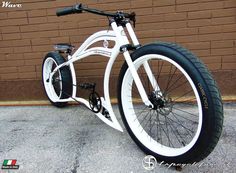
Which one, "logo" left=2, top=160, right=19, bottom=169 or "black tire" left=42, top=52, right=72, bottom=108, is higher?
"black tire" left=42, top=52, right=72, bottom=108

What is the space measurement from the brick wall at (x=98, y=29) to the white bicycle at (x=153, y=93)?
1.04 feet

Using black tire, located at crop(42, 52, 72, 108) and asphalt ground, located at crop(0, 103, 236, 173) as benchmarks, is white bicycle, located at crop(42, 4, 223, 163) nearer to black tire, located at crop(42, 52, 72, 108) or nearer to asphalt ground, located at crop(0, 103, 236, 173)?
black tire, located at crop(42, 52, 72, 108)

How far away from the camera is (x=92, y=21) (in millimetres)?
3320

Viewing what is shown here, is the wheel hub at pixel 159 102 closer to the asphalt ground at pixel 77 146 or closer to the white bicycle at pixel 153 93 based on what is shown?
the white bicycle at pixel 153 93

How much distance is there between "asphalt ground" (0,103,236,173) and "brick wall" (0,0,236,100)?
0.51 metres

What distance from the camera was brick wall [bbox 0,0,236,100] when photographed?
3.10m

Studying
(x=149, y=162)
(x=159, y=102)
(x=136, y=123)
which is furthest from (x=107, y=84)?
(x=149, y=162)

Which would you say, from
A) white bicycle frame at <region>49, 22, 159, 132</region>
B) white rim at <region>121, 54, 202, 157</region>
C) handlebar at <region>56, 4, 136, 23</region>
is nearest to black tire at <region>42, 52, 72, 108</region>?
white bicycle frame at <region>49, 22, 159, 132</region>

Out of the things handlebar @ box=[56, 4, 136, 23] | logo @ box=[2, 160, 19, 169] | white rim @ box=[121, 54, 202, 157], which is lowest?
logo @ box=[2, 160, 19, 169]

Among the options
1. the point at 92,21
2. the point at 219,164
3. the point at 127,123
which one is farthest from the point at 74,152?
the point at 92,21

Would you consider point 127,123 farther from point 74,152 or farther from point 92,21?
point 92,21

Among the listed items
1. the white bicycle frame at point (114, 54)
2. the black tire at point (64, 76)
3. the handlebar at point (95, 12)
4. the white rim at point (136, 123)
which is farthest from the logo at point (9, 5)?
the white rim at point (136, 123)

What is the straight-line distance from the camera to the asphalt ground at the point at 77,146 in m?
2.13

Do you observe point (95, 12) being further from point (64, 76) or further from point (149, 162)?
point (149, 162)
